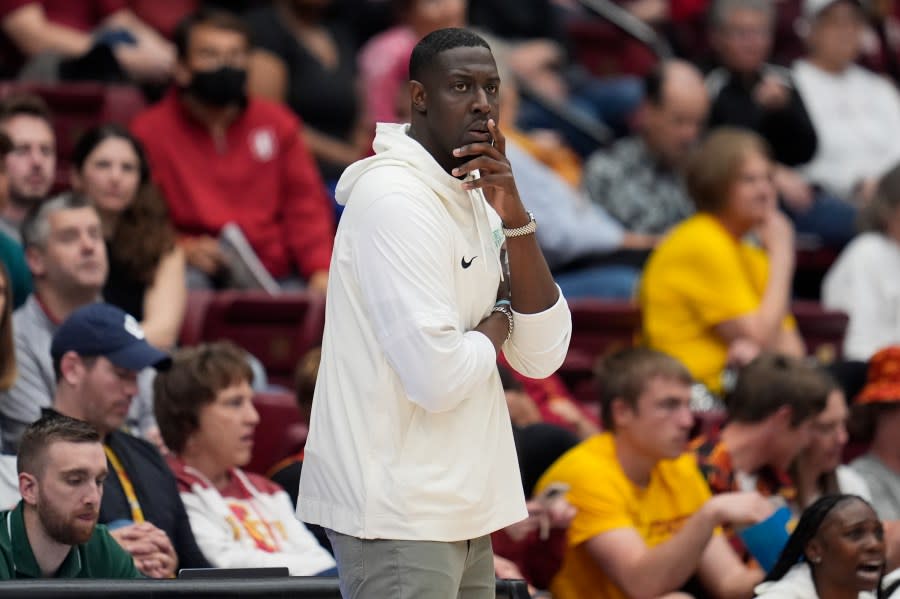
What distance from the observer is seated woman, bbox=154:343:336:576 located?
4.30m

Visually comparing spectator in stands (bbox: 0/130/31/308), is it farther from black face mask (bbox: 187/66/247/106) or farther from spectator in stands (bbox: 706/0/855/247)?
spectator in stands (bbox: 706/0/855/247)

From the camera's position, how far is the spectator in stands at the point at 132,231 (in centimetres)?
547

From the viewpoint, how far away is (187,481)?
14.2 ft

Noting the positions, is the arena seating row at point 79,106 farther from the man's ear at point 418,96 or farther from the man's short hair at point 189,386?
the man's ear at point 418,96

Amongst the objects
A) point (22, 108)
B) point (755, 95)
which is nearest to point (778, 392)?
point (22, 108)

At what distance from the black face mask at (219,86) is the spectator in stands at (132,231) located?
0.72 meters

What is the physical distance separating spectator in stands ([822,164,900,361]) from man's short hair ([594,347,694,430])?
173 centimetres

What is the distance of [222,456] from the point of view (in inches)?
173

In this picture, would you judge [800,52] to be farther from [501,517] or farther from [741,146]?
[501,517]

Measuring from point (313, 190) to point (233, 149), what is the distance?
1.18ft

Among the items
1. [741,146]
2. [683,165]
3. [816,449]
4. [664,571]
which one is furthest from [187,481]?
[683,165]

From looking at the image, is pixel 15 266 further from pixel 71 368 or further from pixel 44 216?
pixel 71 368

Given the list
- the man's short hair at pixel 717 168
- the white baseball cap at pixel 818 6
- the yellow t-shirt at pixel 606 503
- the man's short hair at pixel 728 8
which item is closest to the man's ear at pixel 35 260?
the yellow t-shirt at pixel 606 503

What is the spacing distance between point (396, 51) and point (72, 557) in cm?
421
